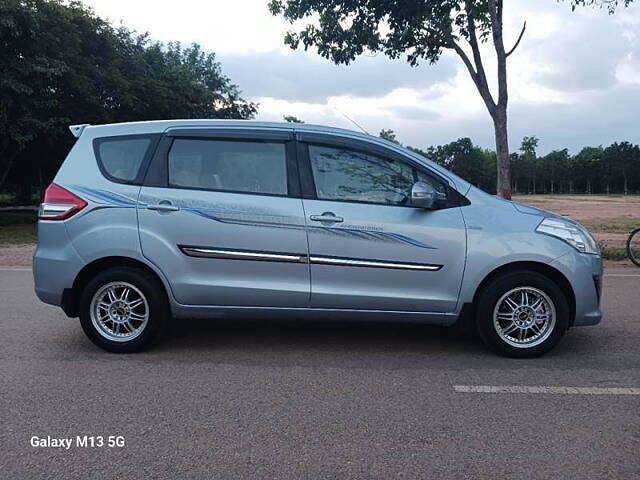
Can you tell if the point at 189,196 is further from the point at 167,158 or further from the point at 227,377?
the point at 227,377

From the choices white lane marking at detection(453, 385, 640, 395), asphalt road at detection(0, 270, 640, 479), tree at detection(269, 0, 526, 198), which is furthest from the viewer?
tree at detection(269, 0, 526, 198)

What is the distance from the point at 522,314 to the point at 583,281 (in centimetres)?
55

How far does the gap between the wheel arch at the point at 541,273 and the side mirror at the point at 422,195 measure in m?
0.78

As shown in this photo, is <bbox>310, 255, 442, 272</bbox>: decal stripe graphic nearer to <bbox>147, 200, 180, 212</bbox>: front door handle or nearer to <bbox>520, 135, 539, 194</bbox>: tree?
<bbox>147, 200, 180, 212</bbox>: front door handle

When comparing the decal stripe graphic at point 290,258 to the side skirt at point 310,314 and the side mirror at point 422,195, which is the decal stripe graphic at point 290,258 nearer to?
the side skirt at point 310,314

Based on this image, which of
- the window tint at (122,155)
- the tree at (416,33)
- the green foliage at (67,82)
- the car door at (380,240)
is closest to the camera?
the car door at (380,240)

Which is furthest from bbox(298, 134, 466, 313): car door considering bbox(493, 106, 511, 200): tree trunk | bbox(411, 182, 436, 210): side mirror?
bbox(493, 106, 511, 200): tree trunk

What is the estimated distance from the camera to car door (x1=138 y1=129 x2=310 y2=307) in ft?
15.3

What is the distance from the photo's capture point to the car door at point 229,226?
4.65 m

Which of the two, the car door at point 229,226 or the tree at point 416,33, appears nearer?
the car door at point 229,226

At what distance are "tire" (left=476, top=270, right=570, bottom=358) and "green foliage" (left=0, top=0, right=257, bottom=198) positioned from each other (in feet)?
51.1

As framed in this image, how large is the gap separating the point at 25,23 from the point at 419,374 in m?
16.6

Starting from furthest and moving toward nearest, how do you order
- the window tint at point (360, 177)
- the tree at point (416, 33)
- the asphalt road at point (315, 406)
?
the tree at point (416, 33) → the window tint at point (360, 177) → the asphalt road at point (315, 406)

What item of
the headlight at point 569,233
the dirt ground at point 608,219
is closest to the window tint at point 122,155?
the headlight at point 569,233
